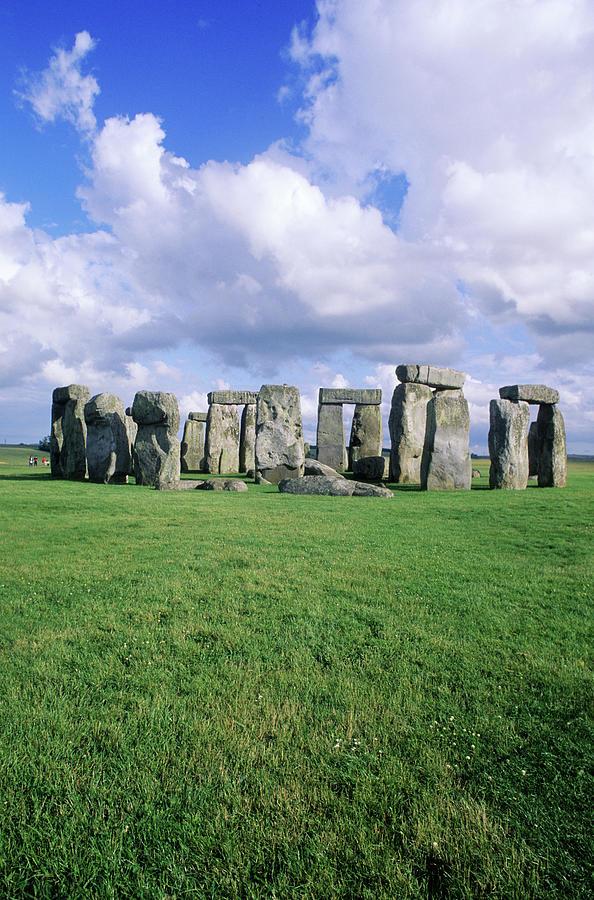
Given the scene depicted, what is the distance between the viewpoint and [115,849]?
1.71m

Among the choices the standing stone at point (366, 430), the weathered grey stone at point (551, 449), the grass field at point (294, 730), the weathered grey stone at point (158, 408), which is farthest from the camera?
the standing stone at point (366, 430)

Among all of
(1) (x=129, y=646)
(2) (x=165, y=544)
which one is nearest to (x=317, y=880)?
(1) (x=129, y=646)

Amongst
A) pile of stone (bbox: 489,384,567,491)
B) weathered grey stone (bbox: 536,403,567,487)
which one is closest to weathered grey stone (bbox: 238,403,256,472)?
pile of stone (bbox: 489,384,567,491)

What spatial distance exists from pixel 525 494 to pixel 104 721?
11285 millimetres

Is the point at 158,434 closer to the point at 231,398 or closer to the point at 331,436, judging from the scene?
the point at 231,398

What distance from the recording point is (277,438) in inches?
622

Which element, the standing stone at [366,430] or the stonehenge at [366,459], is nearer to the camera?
the stonehenge at [366,459]

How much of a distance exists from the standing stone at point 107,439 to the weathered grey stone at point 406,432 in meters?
7.90

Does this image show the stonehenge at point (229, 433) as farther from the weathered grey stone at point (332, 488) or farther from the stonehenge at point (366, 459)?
the weathered grey stone at point (332, 488)

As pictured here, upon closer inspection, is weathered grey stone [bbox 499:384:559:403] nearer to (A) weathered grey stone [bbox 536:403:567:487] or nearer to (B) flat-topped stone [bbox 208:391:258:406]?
(A) weathered grey stone [bbox 536:403:567:487]

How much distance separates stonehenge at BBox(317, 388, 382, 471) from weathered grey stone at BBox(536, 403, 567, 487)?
24.8 feet

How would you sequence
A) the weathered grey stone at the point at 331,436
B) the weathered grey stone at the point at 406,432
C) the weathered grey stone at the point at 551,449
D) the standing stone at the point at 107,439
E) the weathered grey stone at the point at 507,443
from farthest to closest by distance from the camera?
1. the weathered grey stone at the point at 331,436
2. the weathered grey stone at the point at 406,432
3. the weathered grey stone at the point at 551,449
4. the standing stone at the point at 107,439
5. the weathered grey stone at the point at 507,443

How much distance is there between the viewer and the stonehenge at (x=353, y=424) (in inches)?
862

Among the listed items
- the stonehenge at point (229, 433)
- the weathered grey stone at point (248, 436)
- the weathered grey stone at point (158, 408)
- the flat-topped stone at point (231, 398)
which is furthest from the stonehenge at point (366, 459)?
the flat-topped stone at point (231, 398)
